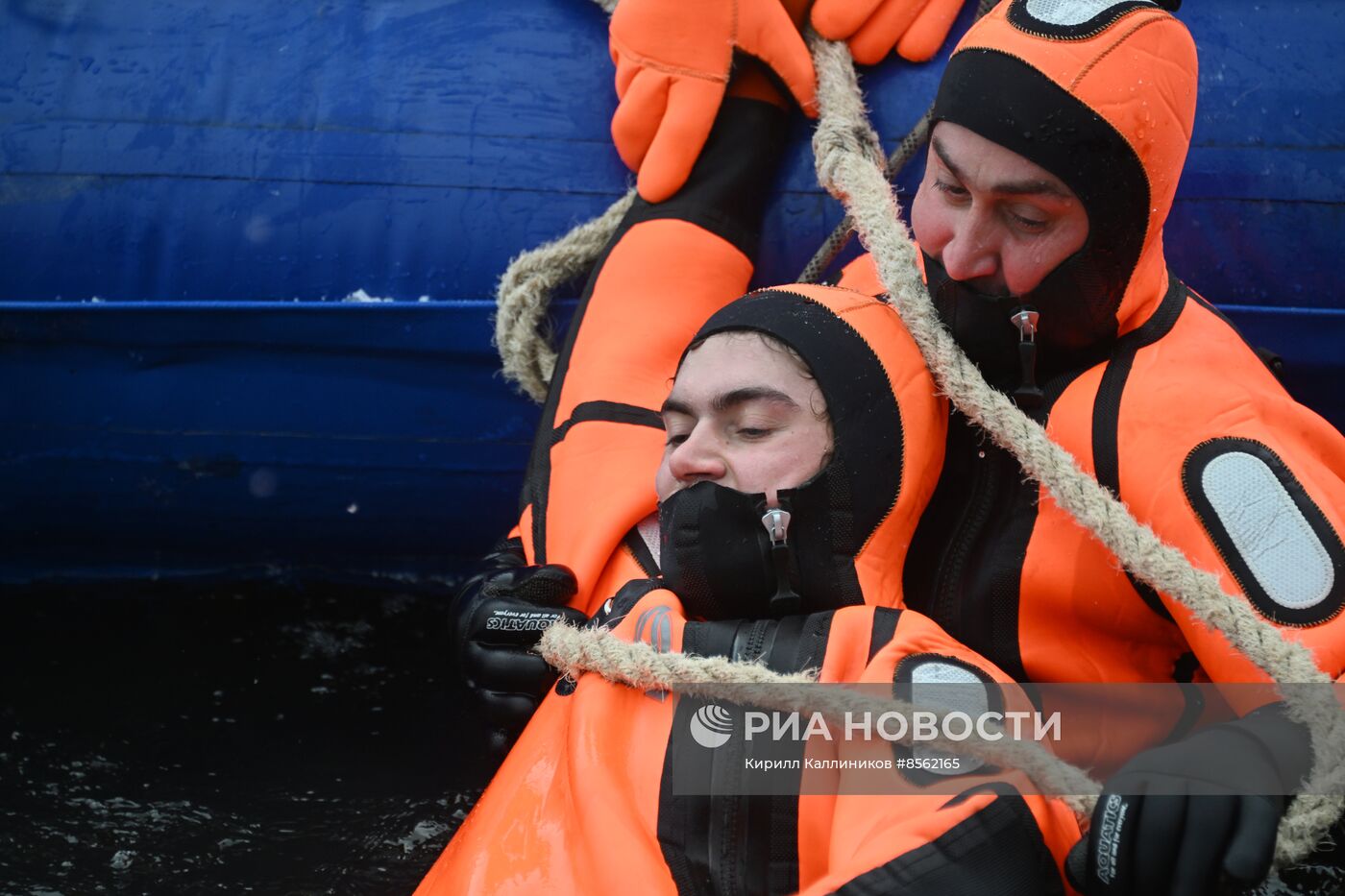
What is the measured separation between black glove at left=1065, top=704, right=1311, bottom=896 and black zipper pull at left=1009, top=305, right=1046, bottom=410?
46cm

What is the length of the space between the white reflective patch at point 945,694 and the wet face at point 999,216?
44cm

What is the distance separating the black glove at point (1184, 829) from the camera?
1099mm

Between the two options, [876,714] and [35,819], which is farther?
[35,819]

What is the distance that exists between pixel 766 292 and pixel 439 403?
731mm

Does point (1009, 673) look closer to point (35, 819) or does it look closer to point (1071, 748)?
point (1071, 748)

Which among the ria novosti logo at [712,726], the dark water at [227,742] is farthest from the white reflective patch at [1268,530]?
the dark water at [227,742]

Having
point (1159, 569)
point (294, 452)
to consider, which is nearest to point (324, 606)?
point (294, 452)

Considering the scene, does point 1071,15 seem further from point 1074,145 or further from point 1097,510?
point 1097,510

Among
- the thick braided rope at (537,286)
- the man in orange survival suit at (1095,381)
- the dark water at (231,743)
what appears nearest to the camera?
the man in orange survival suit at (1095,381)

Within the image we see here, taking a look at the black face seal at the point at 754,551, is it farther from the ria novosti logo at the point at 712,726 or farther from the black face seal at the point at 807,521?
the ria novosti logo at the point at 712,726

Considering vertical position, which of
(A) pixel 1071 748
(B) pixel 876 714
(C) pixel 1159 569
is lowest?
(A) pixel 1071 748

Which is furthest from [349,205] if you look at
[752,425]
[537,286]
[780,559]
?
[780,559]

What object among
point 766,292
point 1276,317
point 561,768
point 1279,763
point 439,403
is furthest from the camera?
point 439,403

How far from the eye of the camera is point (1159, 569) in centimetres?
129
